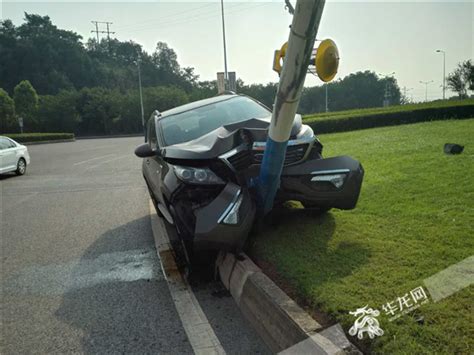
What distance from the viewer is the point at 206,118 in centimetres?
573

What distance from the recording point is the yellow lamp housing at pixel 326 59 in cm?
332

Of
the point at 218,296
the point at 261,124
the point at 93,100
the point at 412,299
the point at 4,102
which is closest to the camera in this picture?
the point at 412,299

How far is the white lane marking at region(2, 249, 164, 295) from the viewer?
4.43m

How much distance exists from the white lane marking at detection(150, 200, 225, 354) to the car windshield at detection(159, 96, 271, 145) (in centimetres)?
154

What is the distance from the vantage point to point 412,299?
9.75 feet

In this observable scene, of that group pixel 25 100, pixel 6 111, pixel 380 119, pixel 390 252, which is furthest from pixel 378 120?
pixel 25 100

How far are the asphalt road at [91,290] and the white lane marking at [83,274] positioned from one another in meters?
0.01

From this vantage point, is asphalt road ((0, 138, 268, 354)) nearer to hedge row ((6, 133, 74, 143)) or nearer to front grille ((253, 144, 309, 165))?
front grille ((253, 144, 309, 165))

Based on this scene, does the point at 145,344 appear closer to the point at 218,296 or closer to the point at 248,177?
the point at 218,296

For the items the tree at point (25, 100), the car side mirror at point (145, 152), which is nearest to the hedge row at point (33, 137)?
the tree at point (25, 100)

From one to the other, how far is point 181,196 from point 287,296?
1.46 metres

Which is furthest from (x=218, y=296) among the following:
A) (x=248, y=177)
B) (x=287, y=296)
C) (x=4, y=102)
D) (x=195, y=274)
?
(x=4, y=102)

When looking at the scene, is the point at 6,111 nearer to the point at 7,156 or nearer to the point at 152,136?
the point at 7,156

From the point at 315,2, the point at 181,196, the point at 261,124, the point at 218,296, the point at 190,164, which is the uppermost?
the point at 315,2
